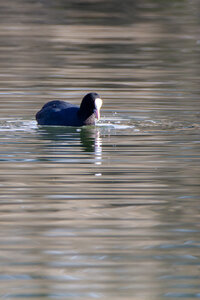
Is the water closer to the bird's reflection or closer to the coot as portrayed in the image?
the bird's reflection

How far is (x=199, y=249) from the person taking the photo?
7.17m

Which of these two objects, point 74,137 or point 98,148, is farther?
point 74,137

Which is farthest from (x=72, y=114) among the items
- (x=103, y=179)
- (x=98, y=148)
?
(x=103, y=179)

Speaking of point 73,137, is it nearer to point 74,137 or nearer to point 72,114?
point 74,137

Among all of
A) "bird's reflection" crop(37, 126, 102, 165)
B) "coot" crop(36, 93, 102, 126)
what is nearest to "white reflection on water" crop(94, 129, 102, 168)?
"bird's reflection" crop(37, 126, 102, 165)

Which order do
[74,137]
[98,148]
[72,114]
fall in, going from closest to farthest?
[98,148], [74,137], [72,114]

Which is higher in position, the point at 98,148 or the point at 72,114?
the point at 72,114

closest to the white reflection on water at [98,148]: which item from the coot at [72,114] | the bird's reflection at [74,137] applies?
the bird's reflection at [74,137]

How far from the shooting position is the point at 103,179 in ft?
31.0

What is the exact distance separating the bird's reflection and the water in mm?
14

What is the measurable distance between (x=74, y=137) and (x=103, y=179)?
2.73 meters

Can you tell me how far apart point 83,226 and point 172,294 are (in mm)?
1724

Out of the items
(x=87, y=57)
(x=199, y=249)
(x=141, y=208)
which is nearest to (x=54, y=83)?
(x=87, y=57)

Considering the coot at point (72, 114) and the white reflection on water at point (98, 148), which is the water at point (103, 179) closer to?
the white reflection on water at point (98, 148)
